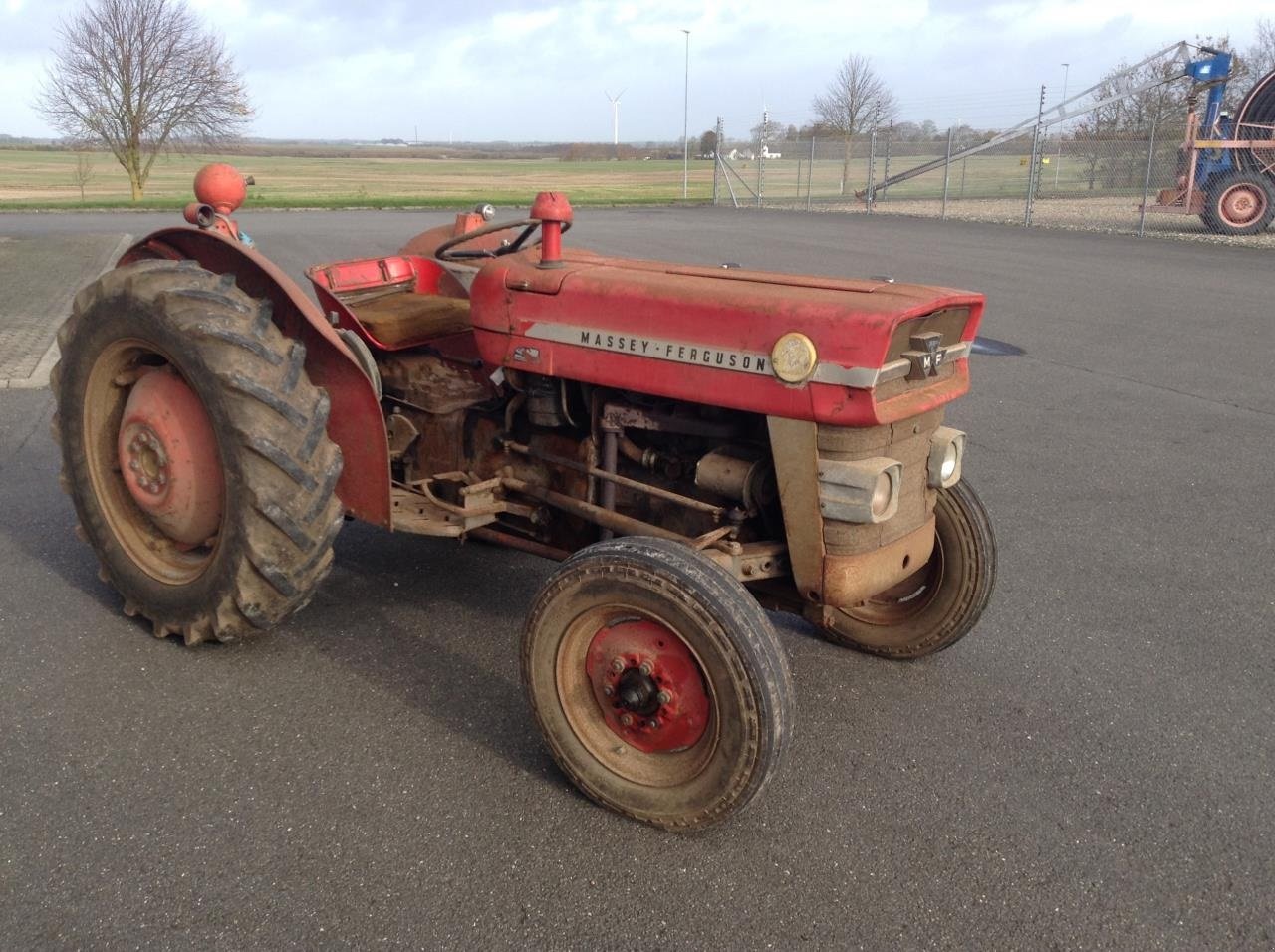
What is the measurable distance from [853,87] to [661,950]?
134 ft

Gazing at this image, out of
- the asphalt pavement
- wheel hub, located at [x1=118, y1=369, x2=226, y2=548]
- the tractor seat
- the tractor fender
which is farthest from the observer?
the tractor seat

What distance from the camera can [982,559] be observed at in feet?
11.5

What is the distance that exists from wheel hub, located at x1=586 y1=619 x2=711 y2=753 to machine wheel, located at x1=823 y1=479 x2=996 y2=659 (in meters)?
0.76

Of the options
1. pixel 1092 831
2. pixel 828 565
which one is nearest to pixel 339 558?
pixel 828 565

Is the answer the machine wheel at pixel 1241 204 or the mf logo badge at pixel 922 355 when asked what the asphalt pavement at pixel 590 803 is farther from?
the machine wheel at pixel 1241 204

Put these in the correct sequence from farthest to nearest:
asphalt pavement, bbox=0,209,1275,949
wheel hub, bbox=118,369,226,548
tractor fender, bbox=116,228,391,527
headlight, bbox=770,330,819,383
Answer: wheel hub, bbox=118,369,226,548, tractor fender, bbox=116,228,391,527, headlight, bbox=770,330,819,383, asphalt pavement, bbox=0,209,1275,949

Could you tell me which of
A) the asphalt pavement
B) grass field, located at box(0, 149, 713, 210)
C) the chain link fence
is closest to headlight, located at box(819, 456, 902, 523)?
the asphalt pavement

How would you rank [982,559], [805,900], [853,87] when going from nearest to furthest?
[805,900]
[982,559]
[853,87]

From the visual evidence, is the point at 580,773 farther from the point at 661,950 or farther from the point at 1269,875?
the point at 1269,875

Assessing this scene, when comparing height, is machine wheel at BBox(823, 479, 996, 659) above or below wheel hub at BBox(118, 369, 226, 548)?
below

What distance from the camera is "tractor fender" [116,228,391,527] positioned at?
3.43 meters

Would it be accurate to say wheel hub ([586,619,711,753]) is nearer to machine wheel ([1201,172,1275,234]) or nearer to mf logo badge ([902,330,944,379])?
mf logo badge ([902,330,944,379])

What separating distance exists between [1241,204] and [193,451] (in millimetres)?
19443

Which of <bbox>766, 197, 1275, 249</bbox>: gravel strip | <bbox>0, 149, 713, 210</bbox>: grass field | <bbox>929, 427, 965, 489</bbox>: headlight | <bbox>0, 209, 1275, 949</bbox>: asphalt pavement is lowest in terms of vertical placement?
<bbox>0, 209, 1275, 949</bbox>: asphalt pavement
